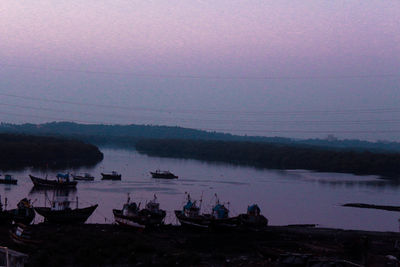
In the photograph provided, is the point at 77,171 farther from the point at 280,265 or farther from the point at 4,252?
the point at 4,252

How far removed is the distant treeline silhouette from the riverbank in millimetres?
35037

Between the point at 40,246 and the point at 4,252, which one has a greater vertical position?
the point at 4,252

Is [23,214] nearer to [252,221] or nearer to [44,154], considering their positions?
[252,221]

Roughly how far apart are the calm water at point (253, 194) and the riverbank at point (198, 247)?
362 centimetres

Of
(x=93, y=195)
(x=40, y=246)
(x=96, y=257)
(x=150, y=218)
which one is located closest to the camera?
(x=96, y=257)

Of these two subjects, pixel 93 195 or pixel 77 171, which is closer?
pixel 93 195

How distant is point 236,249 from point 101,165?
34588 millimetres

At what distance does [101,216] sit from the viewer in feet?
62.7

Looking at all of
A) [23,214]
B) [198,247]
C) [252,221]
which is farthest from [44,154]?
[198,247]

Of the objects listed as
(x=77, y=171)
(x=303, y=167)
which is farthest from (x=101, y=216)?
(x=303, y=167)

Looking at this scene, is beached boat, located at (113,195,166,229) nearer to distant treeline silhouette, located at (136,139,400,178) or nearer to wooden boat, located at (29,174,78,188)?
wooden boat, located at (29,174,78,188)

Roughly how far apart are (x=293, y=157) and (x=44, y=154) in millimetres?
26556

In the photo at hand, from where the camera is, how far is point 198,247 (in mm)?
12656

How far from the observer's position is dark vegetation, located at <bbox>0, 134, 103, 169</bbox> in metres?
43.3
